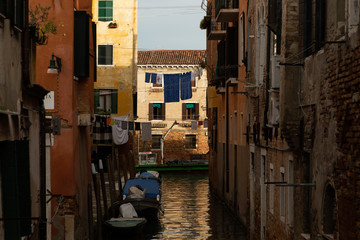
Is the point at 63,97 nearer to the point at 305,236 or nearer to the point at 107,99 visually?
the point at 305,236

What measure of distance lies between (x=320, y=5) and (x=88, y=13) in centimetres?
830

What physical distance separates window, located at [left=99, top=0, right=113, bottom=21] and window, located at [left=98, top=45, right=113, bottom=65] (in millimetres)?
1628

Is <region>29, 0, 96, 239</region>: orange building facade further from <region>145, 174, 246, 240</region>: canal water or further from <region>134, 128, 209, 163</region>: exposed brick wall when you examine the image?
<region>134, 128, 209, 163</region>: exposed brick wall

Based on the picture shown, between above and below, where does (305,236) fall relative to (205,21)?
below

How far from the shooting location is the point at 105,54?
132ft

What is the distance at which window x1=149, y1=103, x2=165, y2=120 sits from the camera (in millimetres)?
55250

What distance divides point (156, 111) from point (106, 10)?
55.0ft

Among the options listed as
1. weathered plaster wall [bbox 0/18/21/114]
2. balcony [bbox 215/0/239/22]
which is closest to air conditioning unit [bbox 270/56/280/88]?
weathered plaster wall [bbox 0/18/21/114]

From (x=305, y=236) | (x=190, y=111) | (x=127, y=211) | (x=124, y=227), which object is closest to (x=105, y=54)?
(x=190, y=111)

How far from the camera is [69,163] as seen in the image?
1591 cm

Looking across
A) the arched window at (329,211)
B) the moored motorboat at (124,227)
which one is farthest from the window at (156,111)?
the arched window at (329,211)

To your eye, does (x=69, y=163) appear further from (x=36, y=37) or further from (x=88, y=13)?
(x=36, y=37)

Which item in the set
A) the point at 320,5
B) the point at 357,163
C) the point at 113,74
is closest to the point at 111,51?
the point at 113,74

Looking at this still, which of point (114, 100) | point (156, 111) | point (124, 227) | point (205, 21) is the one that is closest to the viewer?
point (124, 227)
